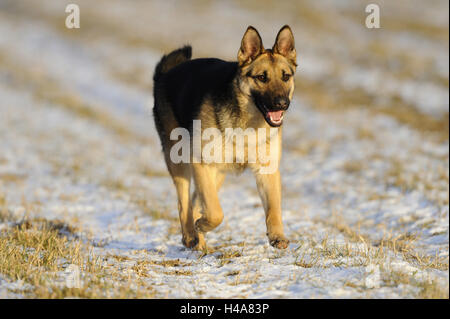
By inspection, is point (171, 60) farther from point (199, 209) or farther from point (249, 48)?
point (199, 209)

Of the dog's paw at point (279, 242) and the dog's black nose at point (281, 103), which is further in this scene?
the dog's paw at point (279, 242)

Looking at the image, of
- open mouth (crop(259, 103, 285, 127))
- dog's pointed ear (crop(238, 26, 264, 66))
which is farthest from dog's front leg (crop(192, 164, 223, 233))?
dog's pointed ear (crop(238, 26, 264, 66))

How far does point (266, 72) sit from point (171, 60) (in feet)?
6.69

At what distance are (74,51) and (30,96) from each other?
30.8 ft

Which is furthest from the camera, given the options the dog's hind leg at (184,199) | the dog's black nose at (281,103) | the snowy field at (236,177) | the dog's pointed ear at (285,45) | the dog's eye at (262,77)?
the dog's hind leg at (184,199)

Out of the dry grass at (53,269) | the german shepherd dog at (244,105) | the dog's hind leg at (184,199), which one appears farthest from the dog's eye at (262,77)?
the dry grass at (53,269)

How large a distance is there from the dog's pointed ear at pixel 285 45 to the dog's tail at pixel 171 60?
185cm

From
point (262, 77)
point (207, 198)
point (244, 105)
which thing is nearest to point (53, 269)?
point (207, 198)

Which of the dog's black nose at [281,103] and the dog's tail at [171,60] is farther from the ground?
the dog's tail at [171,60]

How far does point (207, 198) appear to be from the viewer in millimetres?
5094

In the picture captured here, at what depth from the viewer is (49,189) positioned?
9.10m

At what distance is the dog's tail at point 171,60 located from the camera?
6.56 m

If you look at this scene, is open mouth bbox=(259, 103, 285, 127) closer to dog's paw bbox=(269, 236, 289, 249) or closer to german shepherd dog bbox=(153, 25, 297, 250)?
german shepherd dog bbox=(153, 25, 297, 250)

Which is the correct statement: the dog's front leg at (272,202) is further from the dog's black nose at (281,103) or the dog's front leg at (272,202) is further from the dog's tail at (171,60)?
the dog's tail at (171,60)
